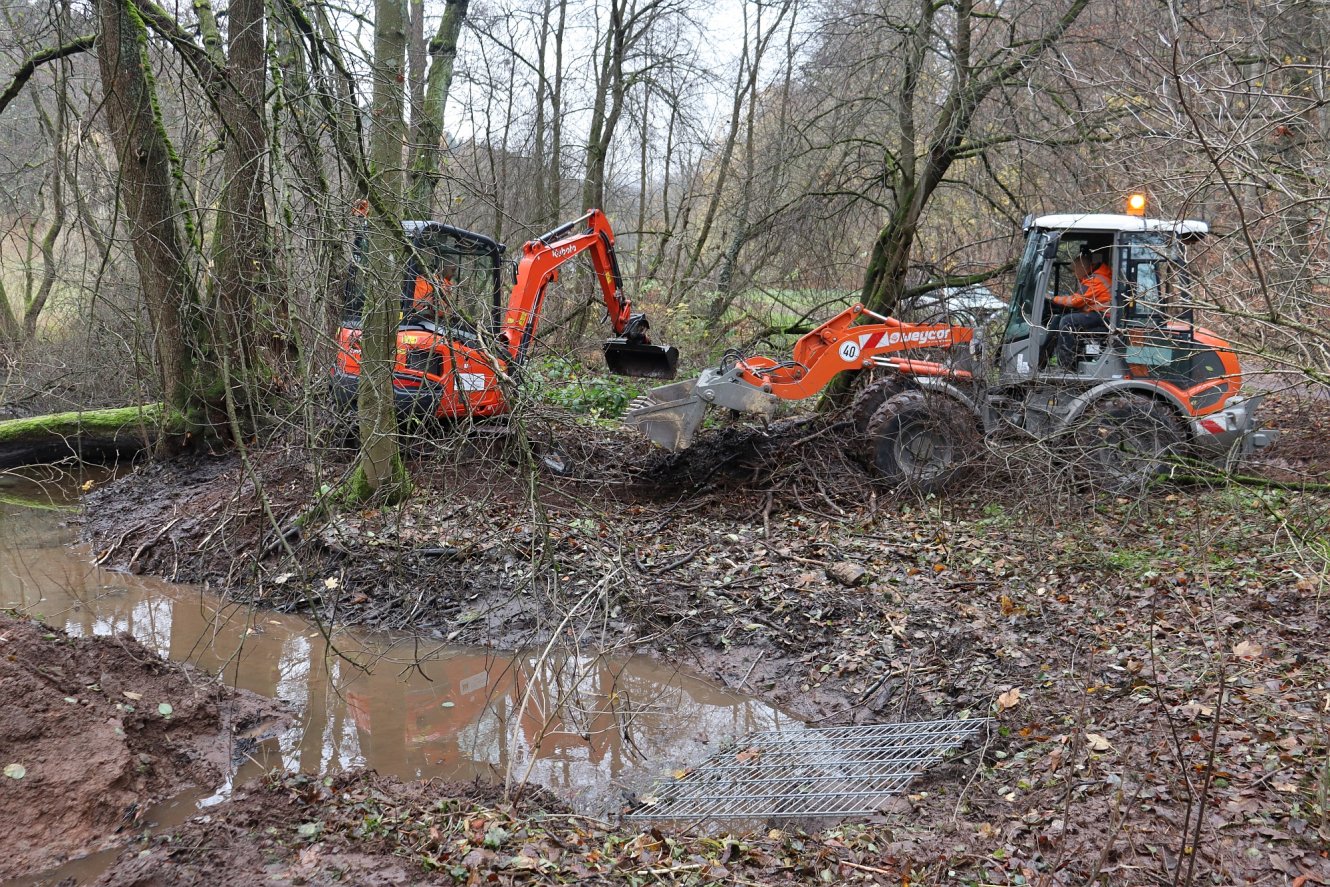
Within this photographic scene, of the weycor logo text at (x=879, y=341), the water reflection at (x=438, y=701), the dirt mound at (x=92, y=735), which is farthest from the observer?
the weycor logo text at (x=879, y=341)

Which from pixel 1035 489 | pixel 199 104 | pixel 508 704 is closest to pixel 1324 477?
pixel 1035 489

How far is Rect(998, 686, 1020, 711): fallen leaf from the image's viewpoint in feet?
15.8

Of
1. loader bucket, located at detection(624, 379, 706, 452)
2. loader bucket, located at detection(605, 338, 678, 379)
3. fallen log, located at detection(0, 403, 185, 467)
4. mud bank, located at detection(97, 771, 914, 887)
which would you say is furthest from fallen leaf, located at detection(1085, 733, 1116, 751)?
fallen log, located at detection(0, 403, 185, 467)

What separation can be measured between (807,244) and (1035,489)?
4655mm

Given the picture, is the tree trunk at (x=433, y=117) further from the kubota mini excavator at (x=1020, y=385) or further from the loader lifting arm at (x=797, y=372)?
the kubota mini excavator at (x=1020, y=385)

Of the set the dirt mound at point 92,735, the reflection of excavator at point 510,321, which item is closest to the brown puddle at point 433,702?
the dirt mound at point 92,735

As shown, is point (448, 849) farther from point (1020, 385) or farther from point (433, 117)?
point (1020, 385)

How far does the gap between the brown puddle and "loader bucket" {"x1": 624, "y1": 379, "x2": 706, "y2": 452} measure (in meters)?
2.94

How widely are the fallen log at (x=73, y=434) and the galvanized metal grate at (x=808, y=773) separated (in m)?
7.64

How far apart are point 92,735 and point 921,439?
6.83 meters

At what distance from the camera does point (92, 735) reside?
14.2ft

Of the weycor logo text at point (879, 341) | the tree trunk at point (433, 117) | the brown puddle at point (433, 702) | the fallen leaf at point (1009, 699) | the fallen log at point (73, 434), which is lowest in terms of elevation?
the brown puddle at point (433, 702)

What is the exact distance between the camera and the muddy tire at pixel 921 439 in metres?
8.42

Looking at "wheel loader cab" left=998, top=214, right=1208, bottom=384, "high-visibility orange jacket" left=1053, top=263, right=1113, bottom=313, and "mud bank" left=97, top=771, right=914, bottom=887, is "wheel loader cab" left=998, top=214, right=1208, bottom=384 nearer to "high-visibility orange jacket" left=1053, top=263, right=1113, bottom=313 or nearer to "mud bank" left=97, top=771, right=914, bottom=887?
"high-visibility orange jacket" left=1053, top=263, right=1113, bottom=313
